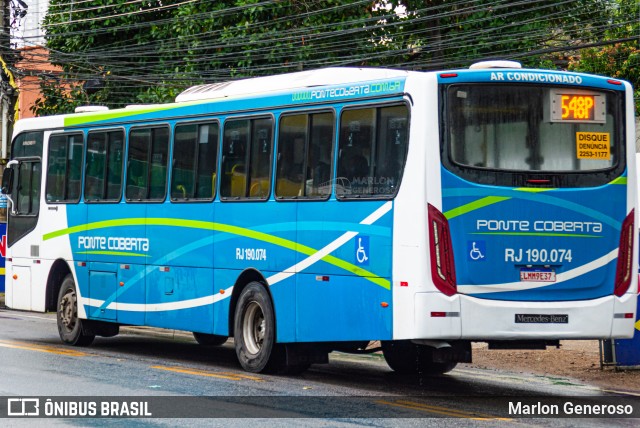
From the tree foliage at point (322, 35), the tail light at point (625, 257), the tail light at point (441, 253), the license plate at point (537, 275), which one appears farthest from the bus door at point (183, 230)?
the tree foliage at point (322, 35)

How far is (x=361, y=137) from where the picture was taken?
12.6m

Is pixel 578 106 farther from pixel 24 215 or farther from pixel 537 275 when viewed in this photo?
pixel 24 215

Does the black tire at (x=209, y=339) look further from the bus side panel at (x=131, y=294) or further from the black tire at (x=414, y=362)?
the black tire at (x=414, y=362)

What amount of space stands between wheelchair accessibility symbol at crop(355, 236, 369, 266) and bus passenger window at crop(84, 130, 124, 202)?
5.55 meters

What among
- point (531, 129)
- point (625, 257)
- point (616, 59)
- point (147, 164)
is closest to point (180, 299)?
point (147, 164)

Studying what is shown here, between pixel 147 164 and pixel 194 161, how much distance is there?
123 centimetres

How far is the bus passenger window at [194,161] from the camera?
15227mm

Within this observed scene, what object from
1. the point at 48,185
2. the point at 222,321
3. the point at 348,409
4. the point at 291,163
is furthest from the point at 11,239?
the point at 348,409

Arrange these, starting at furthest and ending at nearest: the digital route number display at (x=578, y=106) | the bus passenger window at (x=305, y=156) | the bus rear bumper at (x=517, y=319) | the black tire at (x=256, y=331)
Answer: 1. the black tire at (x=256, y=331)
2. the bus passenger window at (x=305, y=156)
3. the digital route number display at (x=578, y=106)
4. the bus rear bumper at (x=517, y=319)

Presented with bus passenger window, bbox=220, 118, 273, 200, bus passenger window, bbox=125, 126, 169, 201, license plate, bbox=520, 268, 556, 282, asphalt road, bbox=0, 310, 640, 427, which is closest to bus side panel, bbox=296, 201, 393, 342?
asphalt road, bbox=0, 310, 640, 427

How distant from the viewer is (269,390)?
1236cm

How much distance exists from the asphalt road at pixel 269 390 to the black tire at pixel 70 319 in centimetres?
45

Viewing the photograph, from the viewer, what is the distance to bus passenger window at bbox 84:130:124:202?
17234 mm

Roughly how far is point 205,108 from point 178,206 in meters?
1.33
